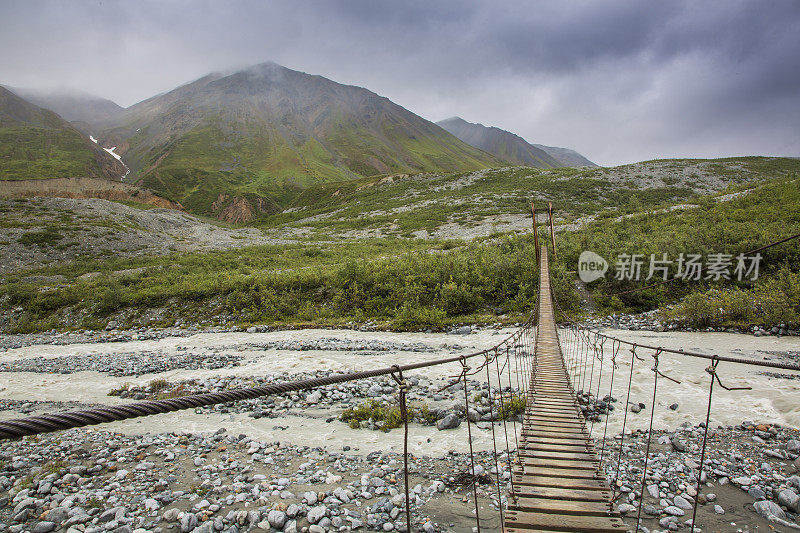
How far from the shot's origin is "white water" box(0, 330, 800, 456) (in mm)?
6277

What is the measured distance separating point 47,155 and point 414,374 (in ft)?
525

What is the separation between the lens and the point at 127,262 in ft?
100

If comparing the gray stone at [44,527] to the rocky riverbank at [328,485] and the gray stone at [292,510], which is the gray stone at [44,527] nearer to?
the rocky riverbank at [328,485]


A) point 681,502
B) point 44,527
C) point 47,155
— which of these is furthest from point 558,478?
point 47,155

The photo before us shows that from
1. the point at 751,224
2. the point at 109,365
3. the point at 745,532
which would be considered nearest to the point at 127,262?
the point at 109,365

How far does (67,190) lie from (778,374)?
84.8 metres

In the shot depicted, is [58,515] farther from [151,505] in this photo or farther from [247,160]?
[247,160]

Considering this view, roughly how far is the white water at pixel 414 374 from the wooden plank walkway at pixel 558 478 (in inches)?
51.9

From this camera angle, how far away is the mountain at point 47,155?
99.1 meters

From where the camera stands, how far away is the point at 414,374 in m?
9.63

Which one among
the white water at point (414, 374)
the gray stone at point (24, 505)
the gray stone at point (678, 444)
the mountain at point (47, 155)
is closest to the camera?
the gray stone at point (24, 505)

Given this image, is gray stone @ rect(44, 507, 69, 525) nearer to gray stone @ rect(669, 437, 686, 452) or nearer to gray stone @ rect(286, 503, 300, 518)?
gray stone @ rect(286, 503, 300, 518)

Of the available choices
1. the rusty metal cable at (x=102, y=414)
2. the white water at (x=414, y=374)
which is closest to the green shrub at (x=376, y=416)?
the white water at (x=414, y=374)

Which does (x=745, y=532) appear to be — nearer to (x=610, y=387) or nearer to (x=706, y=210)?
(x=610, y=387)
